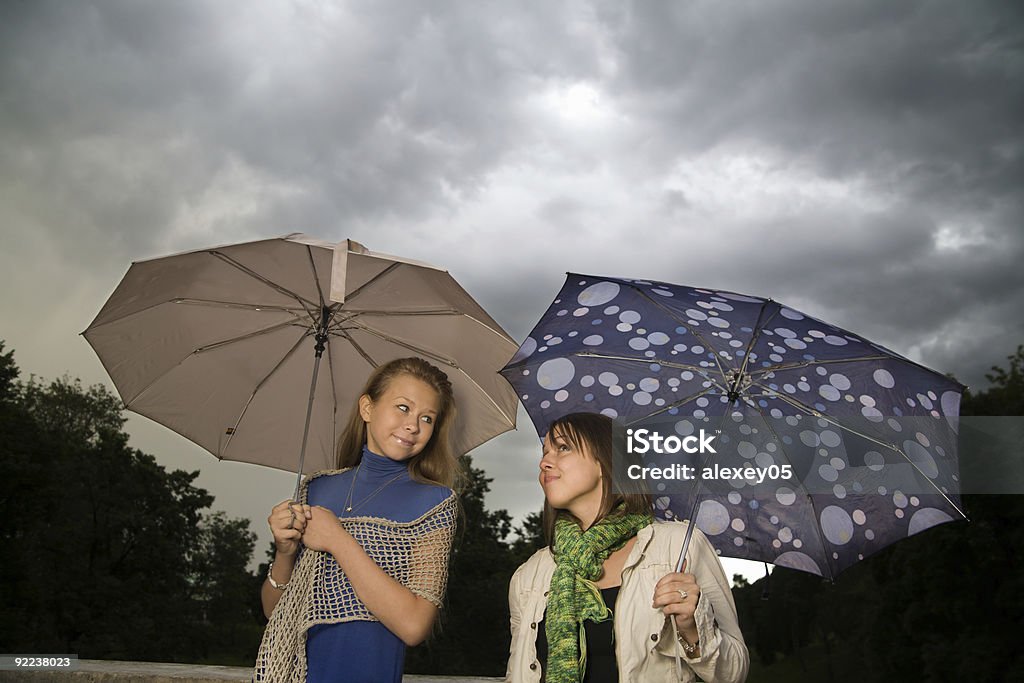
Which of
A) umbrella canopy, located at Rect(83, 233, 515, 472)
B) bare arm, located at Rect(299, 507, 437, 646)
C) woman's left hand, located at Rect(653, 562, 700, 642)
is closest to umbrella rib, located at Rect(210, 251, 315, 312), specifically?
umbrella canopy, located at Rect(83, 233, 515, 472)

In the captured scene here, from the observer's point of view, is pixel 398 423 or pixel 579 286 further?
pixel 579 286

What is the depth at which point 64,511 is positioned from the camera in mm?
34750

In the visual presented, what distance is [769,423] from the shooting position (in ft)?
10.2

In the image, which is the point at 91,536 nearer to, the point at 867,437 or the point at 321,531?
the point at 321,531

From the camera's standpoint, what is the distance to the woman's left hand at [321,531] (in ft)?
9.34

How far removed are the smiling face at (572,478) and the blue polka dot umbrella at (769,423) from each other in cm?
13

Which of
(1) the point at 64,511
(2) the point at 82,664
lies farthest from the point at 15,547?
(2) the point at 82,664

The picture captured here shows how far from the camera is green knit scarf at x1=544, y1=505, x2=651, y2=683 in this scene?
2949 millimetres

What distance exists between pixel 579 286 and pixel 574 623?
4.91ft

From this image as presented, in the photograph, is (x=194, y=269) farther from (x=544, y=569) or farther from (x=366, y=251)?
(x=544, y=569)

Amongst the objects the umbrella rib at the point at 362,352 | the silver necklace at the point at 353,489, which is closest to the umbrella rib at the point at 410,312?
the umbrella rib at the point at 362,352

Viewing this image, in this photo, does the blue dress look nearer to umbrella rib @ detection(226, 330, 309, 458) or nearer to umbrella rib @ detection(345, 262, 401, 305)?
umbrella rib @ detection(345, 262, 401, 305)

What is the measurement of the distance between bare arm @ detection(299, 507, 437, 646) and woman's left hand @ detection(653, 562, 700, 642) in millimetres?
839

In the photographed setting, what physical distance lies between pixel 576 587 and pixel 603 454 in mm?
538
